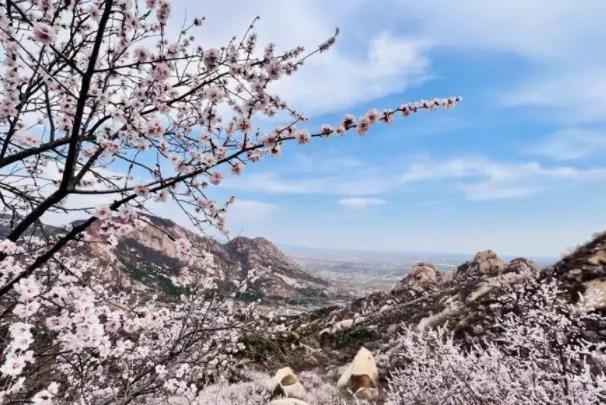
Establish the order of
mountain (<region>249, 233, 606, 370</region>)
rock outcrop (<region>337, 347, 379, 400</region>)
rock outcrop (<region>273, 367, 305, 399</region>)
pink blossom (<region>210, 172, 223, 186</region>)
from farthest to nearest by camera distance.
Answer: rock outcrop (<region>337, 347, 379, 400</region>), rock outcrop (<region>273, 367, 305, 399</region>), mountain (<region>249, 233, 606, 370</region>), pink blossom (<region>210, 172, 223, 186</region>)

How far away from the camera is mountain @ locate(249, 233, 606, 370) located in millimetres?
15922

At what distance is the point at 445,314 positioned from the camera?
22.2 metres

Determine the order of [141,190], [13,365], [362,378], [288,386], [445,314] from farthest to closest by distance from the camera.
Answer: [445,314]
[362,378]
[288,386]
[141,190]
[13,365]

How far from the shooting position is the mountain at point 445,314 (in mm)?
15922

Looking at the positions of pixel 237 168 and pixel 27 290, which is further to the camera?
pixel 237 168

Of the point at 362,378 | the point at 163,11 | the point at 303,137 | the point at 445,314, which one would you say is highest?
the point at 163,11

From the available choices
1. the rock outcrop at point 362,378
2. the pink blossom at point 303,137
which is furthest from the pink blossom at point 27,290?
the rock outcrop at point 362,378

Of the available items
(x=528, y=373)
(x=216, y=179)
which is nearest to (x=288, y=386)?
(x=528, y=373)

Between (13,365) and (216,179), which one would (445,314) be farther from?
(13,365)

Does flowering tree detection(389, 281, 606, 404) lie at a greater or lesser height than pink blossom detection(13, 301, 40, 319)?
lesser

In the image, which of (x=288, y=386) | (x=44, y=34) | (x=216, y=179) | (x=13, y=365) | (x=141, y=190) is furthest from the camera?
(x=288, y=386)

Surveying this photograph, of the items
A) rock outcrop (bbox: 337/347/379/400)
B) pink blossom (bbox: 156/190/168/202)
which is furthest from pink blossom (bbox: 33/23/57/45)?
rock outcrop (bbox: 337/347/379/400)

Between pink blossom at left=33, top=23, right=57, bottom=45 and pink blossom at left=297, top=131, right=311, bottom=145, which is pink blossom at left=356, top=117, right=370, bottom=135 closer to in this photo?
pink blossom at left=297, top=131, right=311, bottom=145

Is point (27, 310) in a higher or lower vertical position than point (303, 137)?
lower
